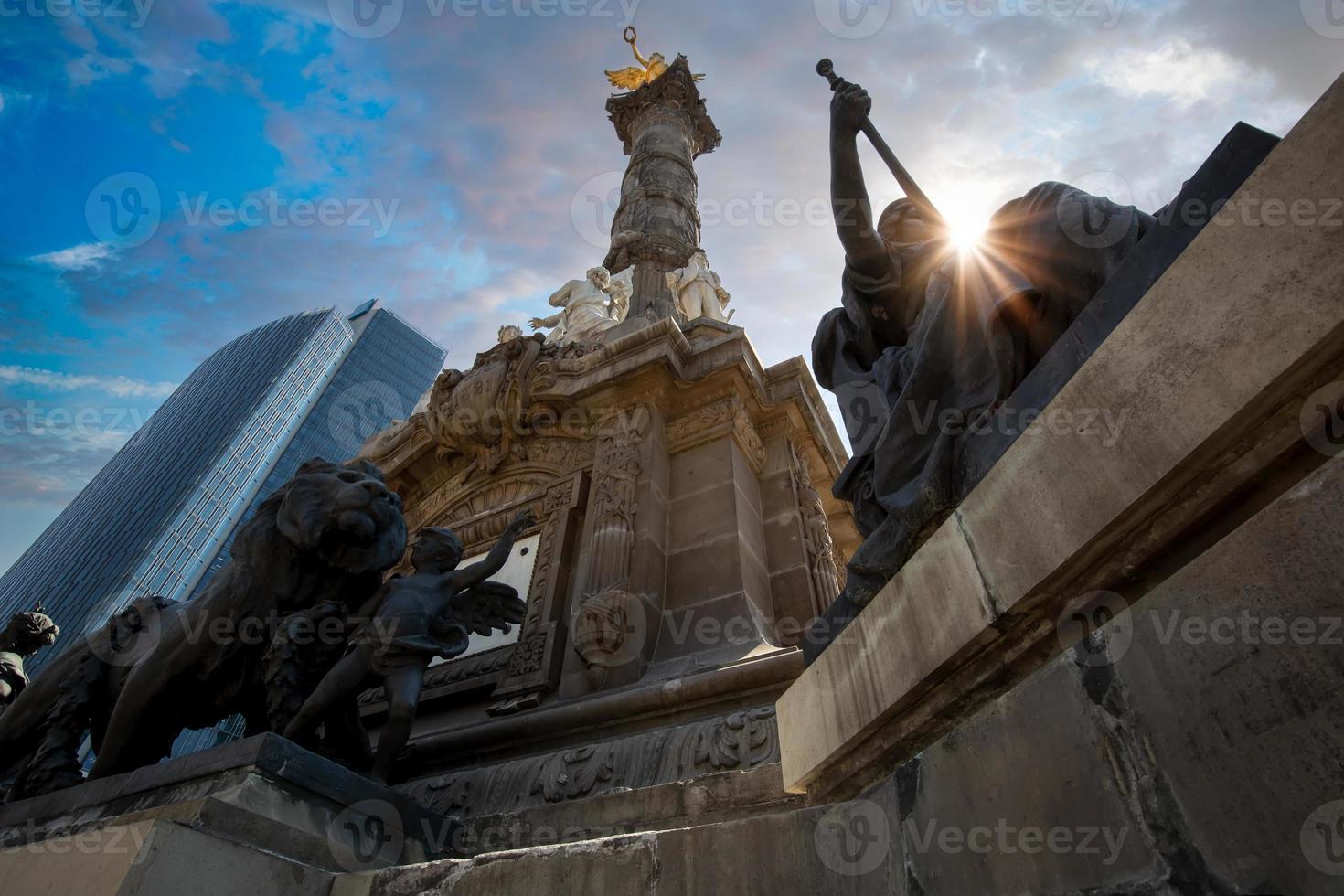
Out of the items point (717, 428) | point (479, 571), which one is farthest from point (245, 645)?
point (717, 428)

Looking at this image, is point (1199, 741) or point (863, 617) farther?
point (863, 617)

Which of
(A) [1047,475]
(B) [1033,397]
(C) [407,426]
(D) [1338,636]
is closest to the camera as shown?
→ (D) [1338,636]

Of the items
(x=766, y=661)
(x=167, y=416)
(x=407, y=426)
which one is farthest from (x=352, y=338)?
(x=766, y=661)

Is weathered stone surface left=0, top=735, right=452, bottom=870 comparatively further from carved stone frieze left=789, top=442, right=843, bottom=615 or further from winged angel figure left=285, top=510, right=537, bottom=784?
carved stone frieze left=789, top=442, right=843, bottom=615

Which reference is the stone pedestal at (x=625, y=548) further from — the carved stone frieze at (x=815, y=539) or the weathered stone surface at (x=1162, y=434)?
the weathered stone surface at (x=1162, y=434)

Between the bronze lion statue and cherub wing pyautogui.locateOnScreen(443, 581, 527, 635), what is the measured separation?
63cm

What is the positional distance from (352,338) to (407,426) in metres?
101

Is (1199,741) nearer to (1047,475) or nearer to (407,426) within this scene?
(1047,475)

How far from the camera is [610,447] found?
7691mm

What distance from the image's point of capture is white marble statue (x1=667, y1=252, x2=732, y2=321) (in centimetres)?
1270

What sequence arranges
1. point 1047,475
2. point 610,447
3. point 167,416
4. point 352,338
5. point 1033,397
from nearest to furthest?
→ point 1047,475
point 1033,397
point 610,447
point 167,416
point 352,338

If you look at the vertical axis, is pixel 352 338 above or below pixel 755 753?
above

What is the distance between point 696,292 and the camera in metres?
12.9

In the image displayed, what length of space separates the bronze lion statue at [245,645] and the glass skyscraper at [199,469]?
5440cm
